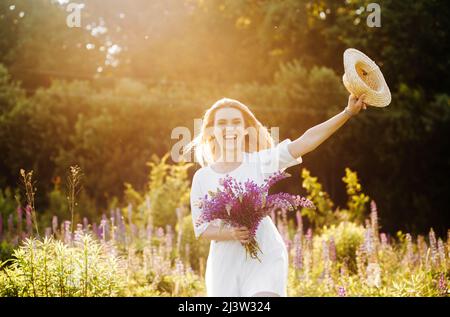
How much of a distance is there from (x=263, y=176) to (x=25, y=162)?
938 cm

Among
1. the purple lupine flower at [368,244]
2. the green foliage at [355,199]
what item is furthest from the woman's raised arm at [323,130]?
the green foliage at [355,199]

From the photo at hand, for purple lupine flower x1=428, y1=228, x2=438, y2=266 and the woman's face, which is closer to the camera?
the woman's face

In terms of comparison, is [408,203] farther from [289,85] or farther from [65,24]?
[65,24]

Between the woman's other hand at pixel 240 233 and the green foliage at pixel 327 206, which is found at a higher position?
the green foliage at pixel 327 206

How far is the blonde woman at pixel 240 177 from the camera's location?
324 centimetres

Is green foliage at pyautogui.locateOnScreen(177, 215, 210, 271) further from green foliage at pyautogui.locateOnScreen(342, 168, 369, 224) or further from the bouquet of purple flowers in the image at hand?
the bouquet of purple flowers

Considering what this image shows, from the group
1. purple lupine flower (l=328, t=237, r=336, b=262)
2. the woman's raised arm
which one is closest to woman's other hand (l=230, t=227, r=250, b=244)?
the woman's raised arm

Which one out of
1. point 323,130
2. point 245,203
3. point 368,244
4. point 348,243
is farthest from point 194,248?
point 245,203

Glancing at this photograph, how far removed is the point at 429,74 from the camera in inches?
521

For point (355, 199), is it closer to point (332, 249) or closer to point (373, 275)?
point (332, 249)

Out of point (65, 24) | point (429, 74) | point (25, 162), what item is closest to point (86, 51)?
point (65, 24)

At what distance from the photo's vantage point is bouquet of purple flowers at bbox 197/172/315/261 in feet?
10.1

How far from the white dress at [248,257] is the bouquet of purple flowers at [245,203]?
16cm

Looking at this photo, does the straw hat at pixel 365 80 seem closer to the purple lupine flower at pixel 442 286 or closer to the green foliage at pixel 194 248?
the purple lupine flower at pixel 442 286
